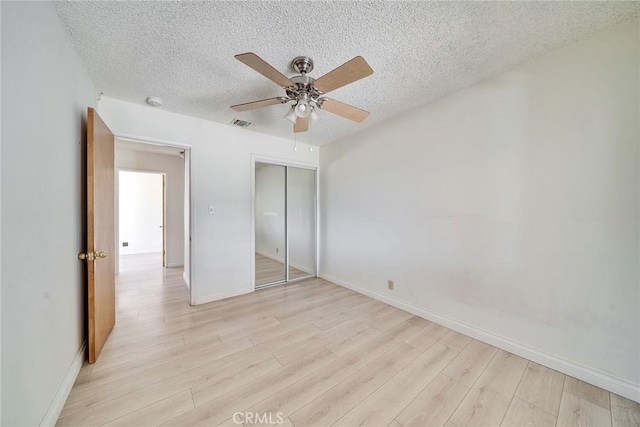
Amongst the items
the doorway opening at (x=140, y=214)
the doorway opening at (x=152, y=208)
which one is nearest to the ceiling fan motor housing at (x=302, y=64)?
the doorway opening at (x=152, y=208)

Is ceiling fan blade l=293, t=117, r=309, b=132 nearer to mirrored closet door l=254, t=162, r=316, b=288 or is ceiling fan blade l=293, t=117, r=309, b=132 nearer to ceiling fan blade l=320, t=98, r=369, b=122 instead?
ceiling fan blade l=320, t=98, r=369, b=122

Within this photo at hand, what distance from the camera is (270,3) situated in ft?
4.38

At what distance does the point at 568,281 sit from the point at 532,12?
187cm

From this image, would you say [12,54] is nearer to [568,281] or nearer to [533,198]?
[533,198]

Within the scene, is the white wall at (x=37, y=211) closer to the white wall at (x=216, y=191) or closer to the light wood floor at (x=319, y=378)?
the light wood floor at (x=319, y=378)

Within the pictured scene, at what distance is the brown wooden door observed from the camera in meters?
1.71

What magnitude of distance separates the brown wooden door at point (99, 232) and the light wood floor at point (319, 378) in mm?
235

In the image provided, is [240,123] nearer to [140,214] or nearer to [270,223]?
[270,223]

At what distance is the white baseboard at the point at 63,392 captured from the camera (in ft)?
4.06

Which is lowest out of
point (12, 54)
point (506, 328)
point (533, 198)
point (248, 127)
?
point (506, 328)

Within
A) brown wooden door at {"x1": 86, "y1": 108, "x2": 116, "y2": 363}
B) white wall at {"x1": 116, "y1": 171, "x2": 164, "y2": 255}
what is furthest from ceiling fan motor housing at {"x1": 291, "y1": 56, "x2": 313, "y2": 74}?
white wall at {"x1": 116, "y1": 171, "x2": 164, "y2": 255}

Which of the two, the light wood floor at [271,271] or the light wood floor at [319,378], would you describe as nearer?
the light wood floor at [319,378]

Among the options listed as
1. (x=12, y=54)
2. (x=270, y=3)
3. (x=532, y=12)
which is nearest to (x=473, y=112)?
(x=532, y=12)

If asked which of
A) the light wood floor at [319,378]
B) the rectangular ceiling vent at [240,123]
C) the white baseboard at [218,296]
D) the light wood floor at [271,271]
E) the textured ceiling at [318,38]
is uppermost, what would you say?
the textured ceiling at [318,38]
